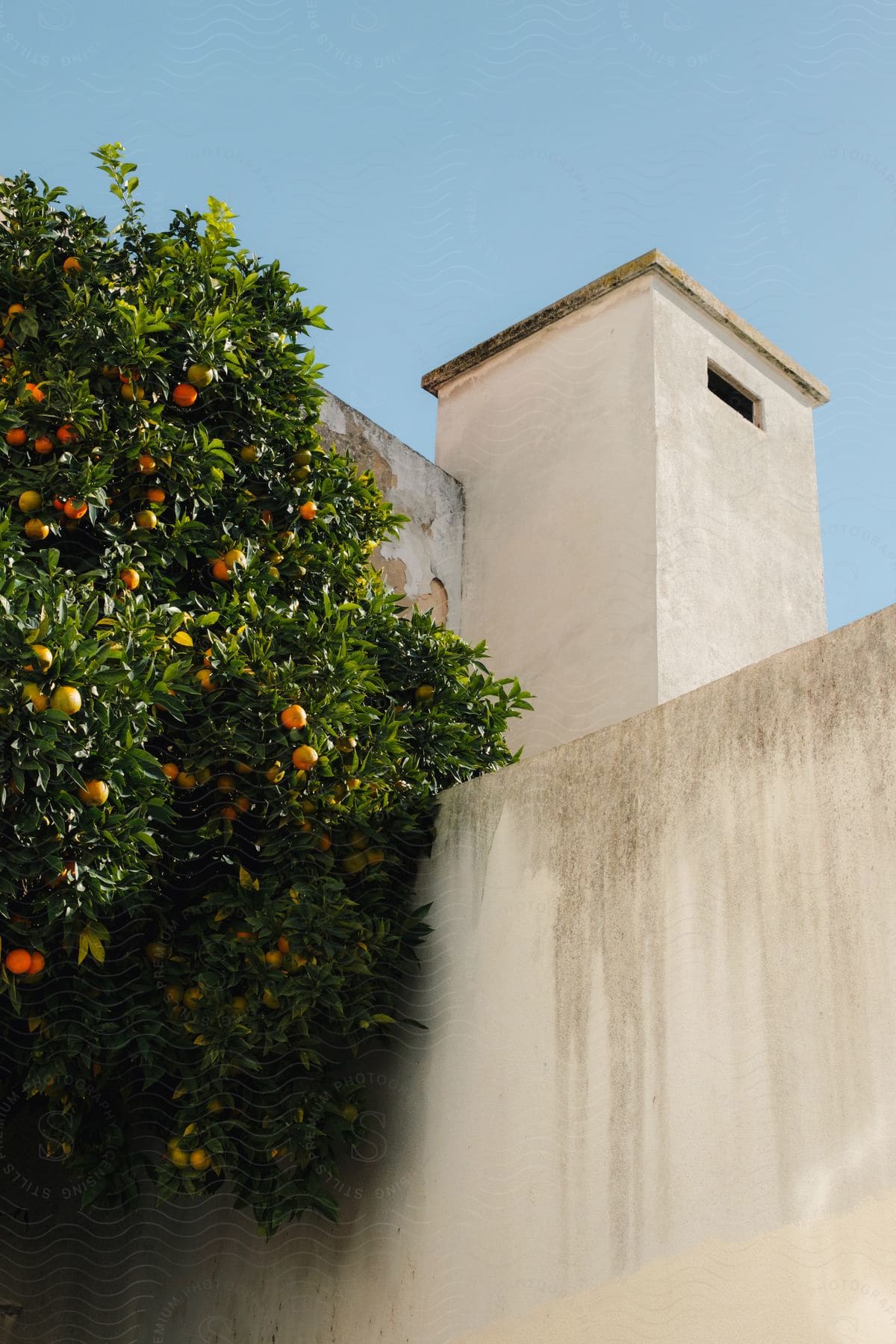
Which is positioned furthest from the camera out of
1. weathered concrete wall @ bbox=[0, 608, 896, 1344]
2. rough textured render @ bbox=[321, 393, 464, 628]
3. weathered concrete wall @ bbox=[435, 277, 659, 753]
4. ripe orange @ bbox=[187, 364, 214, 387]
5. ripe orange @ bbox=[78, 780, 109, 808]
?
rough textured render @ bbox=[321, 393, 464, 628]

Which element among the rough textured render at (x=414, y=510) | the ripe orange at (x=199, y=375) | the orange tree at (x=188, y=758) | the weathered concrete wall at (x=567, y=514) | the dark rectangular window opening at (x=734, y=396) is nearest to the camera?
the orange tree at (x=188, y=758)

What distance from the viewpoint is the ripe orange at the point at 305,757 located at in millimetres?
3865

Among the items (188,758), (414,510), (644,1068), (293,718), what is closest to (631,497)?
(414,510)

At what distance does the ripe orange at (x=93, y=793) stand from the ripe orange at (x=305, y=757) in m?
0.65

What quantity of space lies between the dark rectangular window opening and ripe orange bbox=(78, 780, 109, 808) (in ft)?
14.7

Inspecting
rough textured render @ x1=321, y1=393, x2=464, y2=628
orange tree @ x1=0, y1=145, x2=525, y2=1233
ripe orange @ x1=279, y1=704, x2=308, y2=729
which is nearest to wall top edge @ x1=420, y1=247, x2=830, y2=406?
rough textured render @ x1=321, y1=393, x2=464, y2=628

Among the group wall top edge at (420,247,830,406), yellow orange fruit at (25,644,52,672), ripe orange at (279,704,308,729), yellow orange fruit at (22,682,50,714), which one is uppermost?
wall top edge at (420,247,830,406)

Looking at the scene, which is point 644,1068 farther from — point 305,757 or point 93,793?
point 93,793

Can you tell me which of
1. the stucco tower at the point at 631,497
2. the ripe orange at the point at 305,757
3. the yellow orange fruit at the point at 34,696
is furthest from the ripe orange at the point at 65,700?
the stucco tower at the point at 631,497

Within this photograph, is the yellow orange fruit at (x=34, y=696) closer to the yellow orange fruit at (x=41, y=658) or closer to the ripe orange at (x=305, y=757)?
the yellow orange fruit at (x=41, y=658)

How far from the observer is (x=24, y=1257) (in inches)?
191

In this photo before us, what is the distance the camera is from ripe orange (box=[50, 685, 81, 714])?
3250 mm

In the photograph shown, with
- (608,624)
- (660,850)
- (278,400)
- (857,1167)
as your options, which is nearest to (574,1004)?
(660,850)

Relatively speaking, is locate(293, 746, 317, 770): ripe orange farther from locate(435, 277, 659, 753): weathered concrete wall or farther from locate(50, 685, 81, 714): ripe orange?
locate(435, 277, 659, 753): weathered concrete wall
